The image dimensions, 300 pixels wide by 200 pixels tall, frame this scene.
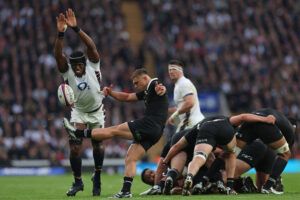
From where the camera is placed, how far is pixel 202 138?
488 inches

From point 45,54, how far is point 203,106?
5855 mm

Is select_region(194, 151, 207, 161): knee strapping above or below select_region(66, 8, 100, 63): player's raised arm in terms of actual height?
below

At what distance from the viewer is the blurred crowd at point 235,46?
28781 millimetres

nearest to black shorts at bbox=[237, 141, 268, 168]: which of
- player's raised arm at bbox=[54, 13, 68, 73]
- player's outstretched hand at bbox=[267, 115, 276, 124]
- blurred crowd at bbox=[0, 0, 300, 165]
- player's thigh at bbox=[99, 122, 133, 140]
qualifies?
player's outstretched hand at bbox=[267, 115, 276, 124]

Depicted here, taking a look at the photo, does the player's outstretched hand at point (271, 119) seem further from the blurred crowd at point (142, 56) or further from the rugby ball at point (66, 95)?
the blurred crowd at point (142, 56)

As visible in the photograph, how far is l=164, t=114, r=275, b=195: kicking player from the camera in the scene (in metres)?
12.1

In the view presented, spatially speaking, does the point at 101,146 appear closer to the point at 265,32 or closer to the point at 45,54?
the point at 45,54

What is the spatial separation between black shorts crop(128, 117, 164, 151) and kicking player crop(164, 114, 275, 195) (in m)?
0.56

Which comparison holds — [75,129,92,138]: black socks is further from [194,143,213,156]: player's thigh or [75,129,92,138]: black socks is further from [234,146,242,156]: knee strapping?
[234,146,242,156]: knee strapping

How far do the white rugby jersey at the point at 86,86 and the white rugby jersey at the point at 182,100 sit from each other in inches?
107

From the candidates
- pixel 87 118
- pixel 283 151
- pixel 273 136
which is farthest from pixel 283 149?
pixel 87 118

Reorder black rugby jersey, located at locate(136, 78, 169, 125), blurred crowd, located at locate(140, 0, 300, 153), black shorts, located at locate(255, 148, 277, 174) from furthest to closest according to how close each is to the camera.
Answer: blurred crowd, located at locate(140, 0, 300, 153) < black shorts, located at locate(255, 148, 277, 174) < black rugby jersey, located at locate(136, 78, 169, 125)

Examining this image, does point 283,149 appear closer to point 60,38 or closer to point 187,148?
point 187,148

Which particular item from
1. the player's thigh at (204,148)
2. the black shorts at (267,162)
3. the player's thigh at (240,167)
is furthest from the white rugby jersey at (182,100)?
the player's thigh at (204,148)
